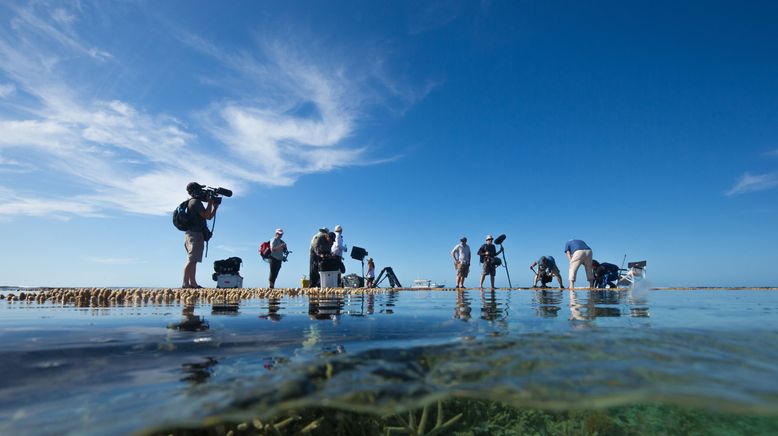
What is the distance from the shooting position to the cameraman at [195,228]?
8867 millimetres

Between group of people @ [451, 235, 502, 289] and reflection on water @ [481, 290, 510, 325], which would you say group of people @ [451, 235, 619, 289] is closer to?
group of people @ [451, 235, 502, 289]

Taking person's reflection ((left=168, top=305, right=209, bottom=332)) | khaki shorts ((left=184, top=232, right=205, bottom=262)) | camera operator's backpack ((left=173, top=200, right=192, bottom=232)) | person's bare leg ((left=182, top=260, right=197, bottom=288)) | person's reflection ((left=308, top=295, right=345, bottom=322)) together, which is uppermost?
camera operator's backpack ((left=173, top=200, right=192, bottom=232))

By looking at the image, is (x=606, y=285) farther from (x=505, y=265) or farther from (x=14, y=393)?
(x=14, y=393)

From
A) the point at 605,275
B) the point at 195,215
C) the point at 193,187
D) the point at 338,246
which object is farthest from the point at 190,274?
the point at 605,275

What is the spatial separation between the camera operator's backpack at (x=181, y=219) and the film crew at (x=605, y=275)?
15101 mm

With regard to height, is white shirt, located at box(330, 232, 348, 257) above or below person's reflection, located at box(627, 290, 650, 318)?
above

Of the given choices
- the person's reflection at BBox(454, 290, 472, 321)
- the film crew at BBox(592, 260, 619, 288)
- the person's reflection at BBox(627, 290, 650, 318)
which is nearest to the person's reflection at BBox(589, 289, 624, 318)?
the person's reflection at BBox(627, 290, 650, 318)

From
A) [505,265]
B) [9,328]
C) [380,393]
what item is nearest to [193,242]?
[9,328]

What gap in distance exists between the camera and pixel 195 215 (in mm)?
8945

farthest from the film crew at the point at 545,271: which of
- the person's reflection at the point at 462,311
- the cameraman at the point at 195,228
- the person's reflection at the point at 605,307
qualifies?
the cameraman at the point at 195,228

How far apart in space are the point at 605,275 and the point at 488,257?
16.6 ft

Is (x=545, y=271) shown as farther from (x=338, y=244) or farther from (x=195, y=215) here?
(x=195, y=215)

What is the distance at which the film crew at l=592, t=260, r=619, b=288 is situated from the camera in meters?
15.1

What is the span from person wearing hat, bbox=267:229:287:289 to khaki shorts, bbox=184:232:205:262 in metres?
3.44
